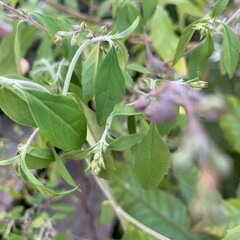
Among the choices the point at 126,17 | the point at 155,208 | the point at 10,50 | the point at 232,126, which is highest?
the point at 126,17

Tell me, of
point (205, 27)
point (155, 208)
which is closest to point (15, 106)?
point (205, 27)

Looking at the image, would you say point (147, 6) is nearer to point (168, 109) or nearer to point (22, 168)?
point (22, 168)

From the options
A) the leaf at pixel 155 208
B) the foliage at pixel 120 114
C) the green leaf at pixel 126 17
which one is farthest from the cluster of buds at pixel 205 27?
the leaf at pixel 155 208

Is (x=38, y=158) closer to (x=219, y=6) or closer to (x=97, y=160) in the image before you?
(x=97, y=160)

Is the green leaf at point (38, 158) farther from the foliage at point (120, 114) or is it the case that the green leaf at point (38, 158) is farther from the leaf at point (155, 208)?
the leaf at point (155, 208)

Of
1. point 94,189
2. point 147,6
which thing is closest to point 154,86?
point 147,6

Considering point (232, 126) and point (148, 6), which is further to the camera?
point (232, 126)
